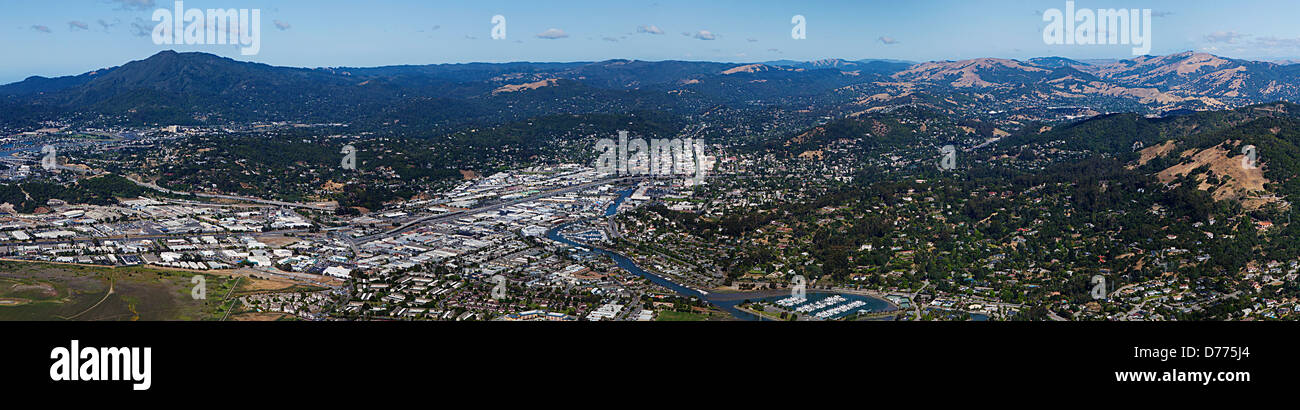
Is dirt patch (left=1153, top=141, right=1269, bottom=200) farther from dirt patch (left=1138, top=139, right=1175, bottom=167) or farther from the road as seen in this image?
the road

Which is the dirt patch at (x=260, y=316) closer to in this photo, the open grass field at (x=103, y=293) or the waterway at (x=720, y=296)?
the open grass field at (x=103, y=293)

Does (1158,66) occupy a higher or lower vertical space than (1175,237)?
higher

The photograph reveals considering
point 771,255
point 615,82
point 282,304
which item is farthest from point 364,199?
point 615,82

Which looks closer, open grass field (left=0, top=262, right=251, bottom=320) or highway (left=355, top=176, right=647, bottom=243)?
open grass field (left=0, top=262, right=251, bottom=320)

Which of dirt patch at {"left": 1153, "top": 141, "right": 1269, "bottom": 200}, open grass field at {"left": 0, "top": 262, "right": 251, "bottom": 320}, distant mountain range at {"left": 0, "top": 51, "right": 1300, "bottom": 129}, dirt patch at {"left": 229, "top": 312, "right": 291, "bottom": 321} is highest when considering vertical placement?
distant mountain range at {"left": 0, "top": 51, "right": 1300, "bottom": 129}

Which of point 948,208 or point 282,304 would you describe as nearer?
point 282,304

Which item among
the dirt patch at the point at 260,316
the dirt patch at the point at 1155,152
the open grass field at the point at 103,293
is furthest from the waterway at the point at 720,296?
the dirt patch at the point at 1155,152

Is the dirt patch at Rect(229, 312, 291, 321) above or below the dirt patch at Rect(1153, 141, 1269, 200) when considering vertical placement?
below

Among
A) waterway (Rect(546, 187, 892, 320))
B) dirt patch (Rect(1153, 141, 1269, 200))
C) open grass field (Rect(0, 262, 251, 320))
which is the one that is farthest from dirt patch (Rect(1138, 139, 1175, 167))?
open grass field (Rect(0, 262, 251, 320))
